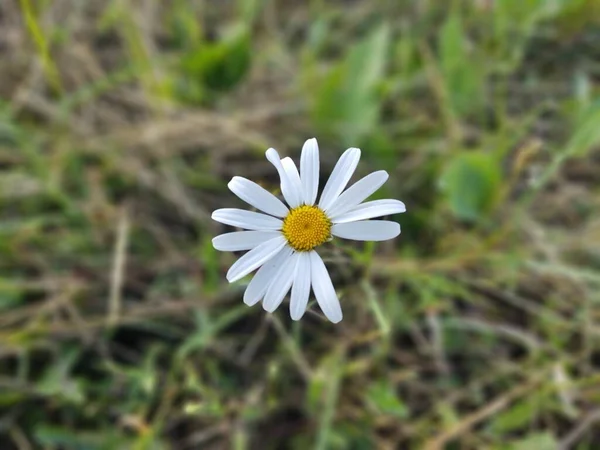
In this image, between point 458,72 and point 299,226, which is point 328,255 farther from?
point 458,72

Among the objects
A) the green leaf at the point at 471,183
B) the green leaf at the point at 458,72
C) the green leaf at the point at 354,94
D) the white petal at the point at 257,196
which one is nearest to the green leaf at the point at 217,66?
the green leaf at the point at 354,94

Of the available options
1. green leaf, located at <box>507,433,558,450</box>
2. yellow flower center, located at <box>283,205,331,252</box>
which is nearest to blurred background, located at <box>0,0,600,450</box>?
green leaf, located at <box>507,433,558,450</box>

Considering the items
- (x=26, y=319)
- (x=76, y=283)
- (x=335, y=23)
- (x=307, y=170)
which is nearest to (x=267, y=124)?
(x=335, y=23)

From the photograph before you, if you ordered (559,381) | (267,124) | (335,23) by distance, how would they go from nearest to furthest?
1. (559,381)
2. (267,124)
3. (335,23)

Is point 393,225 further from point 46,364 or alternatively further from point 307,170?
point 46,364

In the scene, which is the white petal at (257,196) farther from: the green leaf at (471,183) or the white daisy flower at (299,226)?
the green leaf at (471,183)

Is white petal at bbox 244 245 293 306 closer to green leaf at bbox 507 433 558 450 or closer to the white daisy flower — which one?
the white daisy flower
